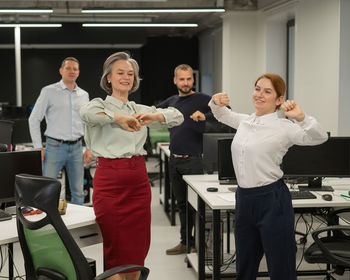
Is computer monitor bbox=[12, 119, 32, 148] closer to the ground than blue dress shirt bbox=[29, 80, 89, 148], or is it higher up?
closer to the ground

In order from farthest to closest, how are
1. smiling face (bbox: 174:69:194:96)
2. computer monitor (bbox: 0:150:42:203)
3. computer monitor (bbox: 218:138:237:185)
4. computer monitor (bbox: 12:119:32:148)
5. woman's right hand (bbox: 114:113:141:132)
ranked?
1. computer monitor (bbox: 12:119:32:148)
2. smiling face (bbox: 174:69:194:96)
3. computer monitor (bbox: 218:138:237:185)
4. computer monitor (bbox: 0:150:42:203)
5. woman's right hand (bbox: 114:113:141:132)

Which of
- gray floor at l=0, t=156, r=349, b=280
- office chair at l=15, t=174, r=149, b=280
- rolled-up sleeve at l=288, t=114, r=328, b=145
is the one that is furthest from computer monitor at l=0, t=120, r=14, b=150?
rolled-up sleeve at l=288, t=114, r=328, b=145

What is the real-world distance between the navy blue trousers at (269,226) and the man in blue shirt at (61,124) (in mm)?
2755

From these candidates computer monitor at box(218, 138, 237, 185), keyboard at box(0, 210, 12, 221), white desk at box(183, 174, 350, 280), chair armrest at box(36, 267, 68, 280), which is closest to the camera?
chair armrest at box(36, 267, 68, 280)

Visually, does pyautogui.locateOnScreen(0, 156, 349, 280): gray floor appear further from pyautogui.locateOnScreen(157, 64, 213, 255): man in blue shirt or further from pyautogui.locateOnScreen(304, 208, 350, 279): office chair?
pyautogui.locateOnScreen(304, 208, 350, 279): office chair

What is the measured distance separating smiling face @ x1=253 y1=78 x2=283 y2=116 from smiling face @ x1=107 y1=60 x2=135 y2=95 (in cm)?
74

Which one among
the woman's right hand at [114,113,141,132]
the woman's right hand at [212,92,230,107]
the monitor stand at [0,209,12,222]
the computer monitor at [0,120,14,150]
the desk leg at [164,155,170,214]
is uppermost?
the woman's right hand at [212,92,230,107]

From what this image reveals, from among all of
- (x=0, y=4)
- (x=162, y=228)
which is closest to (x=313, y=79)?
(x=162, y=228)

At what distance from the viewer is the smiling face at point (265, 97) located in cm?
303

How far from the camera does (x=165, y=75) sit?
1537 centimetres

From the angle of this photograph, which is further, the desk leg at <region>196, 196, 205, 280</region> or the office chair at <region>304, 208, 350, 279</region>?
the desk leg at <region>196, 196, 205, 280</region>

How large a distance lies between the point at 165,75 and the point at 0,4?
618 centimetres

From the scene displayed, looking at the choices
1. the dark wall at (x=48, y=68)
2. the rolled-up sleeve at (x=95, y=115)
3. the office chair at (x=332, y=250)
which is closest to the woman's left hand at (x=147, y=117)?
the rolled-up sleeve at (x=95, y=115)

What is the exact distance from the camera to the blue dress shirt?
5.43m
